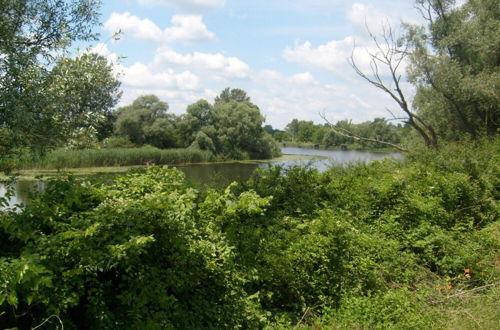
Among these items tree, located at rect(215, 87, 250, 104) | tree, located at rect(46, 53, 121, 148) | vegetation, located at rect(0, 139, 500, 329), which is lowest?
vegetation, located at rect(0, 139, 500, 329)

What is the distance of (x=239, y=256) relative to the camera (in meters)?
4.50

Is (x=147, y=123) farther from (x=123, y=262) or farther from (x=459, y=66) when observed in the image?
(x=123, y=262)

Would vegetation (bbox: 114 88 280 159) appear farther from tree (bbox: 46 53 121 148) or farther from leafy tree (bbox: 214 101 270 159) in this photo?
tree (bbox: 46 53 121 148)

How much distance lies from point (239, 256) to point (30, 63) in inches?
123

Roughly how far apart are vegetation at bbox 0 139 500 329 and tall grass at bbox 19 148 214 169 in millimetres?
11204

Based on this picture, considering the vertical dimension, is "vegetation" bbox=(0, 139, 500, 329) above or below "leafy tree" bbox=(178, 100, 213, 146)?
below

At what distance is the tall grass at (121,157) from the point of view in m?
19.3

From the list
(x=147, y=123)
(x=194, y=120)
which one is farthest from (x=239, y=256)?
(x=194, y=120)

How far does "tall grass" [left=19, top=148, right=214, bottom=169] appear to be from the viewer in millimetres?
19253

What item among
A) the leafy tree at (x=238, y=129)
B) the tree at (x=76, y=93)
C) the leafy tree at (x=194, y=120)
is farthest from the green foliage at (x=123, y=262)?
the leafy tree at (x=238, y=129)

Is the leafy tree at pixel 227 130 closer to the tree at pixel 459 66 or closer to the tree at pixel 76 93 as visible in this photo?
the tree at pixel 459 66

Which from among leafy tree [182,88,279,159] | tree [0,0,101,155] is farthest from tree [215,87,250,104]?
tree [0,0,101,155]

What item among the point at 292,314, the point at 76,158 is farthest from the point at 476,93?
the point at 76,158

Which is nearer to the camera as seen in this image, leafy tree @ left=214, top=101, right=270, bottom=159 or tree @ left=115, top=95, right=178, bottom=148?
tree @ left=115, top=95, right=178, bottom=148
